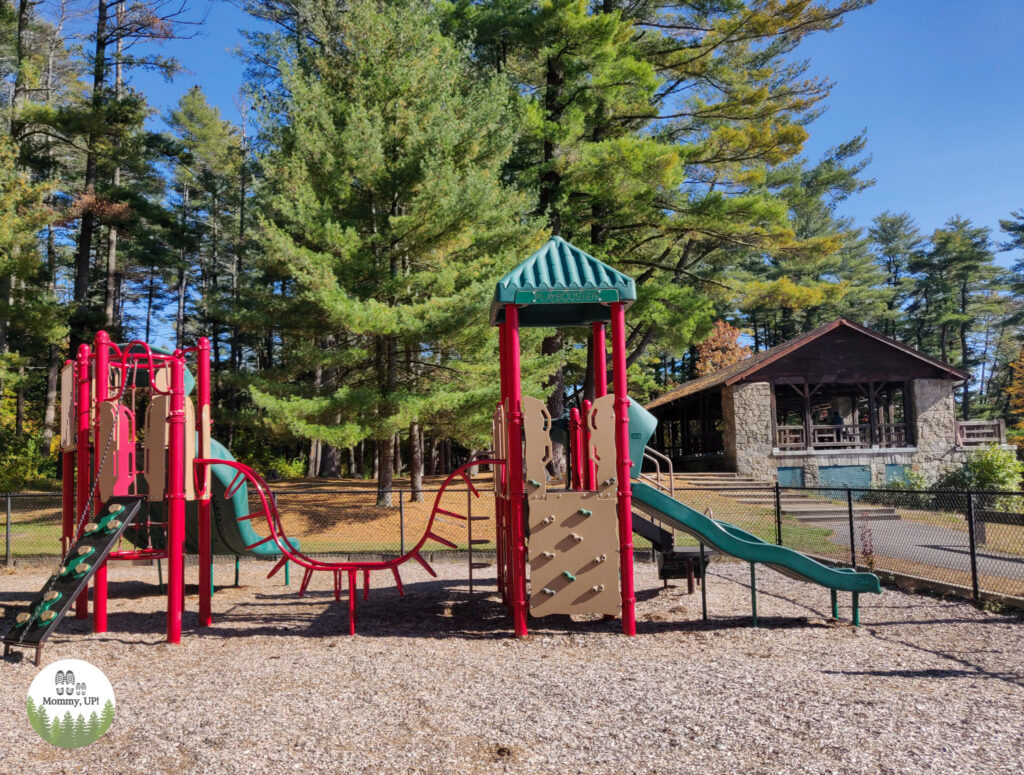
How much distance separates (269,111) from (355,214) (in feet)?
12.9

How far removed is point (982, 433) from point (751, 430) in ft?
31.2

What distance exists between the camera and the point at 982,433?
27.6 m

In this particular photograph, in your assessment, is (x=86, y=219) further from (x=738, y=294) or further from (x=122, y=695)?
(x=122, y=695)

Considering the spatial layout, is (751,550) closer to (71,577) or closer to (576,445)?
(576,445)

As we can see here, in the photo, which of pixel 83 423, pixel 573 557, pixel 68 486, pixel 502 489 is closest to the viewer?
pixel 573 557

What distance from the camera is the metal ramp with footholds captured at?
653 cm

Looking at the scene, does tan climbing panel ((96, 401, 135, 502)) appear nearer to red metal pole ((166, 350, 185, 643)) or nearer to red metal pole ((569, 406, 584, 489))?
red metal pole ((166, 350, 185, 643))

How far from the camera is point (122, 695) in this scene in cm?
559

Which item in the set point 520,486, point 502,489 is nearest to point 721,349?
point 502,489

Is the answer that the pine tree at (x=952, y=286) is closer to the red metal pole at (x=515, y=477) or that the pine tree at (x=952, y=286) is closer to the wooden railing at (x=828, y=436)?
the wooden railing at (x=828, y=436)

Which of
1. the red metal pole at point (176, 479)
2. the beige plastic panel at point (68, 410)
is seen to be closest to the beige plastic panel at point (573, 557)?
the red metal pole at point (176, 479)

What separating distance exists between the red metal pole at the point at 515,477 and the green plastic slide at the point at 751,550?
1.32 meters

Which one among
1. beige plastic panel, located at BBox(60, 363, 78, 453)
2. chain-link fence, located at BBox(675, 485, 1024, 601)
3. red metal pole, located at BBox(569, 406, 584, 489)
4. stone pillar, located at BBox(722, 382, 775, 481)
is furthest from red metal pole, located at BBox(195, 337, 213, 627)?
stone pillar, located at BBox(722, 382, 775, 481)

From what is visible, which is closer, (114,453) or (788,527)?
(114,453)
